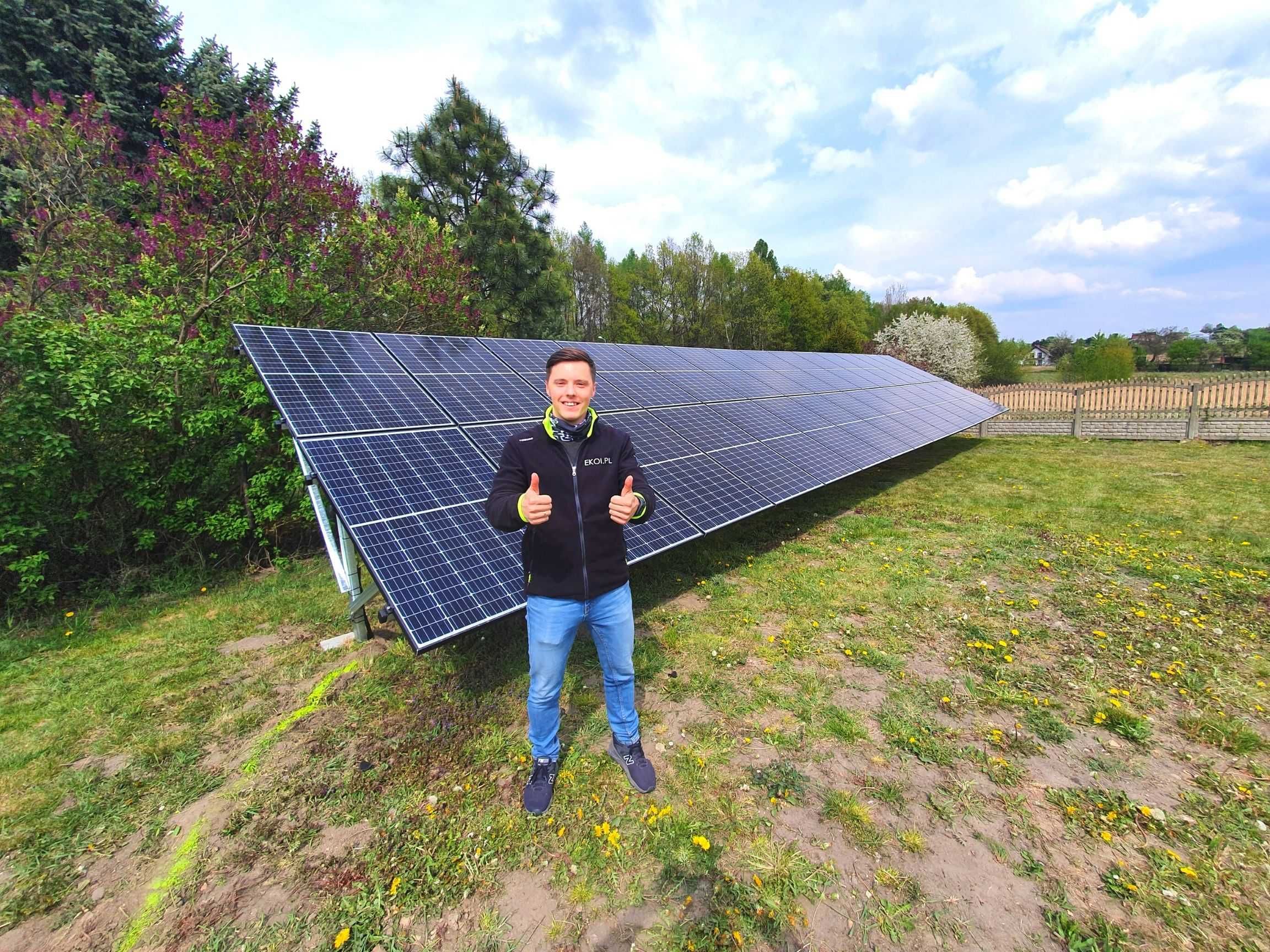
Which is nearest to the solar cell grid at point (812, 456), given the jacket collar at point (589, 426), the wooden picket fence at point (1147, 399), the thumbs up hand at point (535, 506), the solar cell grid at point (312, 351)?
the jacket collar at point (589, 426)

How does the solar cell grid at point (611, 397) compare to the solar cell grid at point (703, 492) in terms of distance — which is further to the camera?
the solar cell grid at point (611, 397)

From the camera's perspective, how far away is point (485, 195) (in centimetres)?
2381

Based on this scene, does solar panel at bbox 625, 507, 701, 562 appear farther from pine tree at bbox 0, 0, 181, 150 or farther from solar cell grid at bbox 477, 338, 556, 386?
pine tree at bbox 0, 0, 181, 150

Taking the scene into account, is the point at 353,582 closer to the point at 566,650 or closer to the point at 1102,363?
the point at 566,650

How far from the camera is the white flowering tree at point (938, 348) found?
1515 inches

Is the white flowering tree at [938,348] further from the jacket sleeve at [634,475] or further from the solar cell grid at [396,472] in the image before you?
the jacket sleeve at [634,475]

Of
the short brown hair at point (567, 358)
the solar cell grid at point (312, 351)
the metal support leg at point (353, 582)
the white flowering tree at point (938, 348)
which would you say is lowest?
the metal support leg at point (353, 582)

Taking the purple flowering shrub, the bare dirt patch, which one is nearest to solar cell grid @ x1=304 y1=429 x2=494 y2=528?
the bare dirt patch

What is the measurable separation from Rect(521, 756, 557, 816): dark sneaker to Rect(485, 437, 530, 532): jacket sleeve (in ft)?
5.69

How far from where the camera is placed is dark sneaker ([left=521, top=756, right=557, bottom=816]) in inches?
125

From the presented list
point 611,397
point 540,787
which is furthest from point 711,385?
point 540,787

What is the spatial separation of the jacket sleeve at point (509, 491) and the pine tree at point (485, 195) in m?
22.1

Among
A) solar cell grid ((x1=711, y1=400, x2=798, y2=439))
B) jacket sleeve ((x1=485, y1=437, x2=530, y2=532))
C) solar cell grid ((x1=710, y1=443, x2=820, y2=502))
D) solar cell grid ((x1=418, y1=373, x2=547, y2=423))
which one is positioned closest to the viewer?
jacket sleeve ((x1=485, y1=437, x2=530, y2=532))

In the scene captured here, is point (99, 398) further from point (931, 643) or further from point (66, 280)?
point (931, 643)
